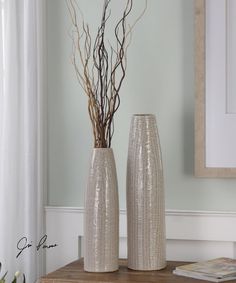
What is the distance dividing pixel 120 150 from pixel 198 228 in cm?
39

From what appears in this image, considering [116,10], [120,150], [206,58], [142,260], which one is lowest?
[142,260]

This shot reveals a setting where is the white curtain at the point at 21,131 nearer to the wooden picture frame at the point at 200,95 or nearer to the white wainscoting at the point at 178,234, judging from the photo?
the white wainscoting at the point at 178,234

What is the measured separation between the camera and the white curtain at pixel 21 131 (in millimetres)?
2297

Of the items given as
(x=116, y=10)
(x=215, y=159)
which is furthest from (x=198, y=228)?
(x=116, y=10)

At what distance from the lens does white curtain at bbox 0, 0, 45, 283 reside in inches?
90.4

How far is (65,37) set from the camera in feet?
7.97

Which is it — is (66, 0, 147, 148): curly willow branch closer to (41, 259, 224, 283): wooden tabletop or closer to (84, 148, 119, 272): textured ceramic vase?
(84, 148, 119, 272): textured ceramic vase

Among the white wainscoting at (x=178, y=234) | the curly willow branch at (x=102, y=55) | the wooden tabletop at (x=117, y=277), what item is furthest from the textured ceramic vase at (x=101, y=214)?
the white wainscoting at (x=178, y=234)

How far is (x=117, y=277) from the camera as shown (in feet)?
6.53

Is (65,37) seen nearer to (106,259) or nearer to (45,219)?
(45,219)

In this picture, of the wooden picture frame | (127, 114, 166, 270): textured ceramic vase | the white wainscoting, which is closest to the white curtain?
the white wainscoting

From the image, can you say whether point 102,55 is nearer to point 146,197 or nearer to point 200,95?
point 200,95

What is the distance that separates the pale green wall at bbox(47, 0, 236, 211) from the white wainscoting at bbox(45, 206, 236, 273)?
37mm

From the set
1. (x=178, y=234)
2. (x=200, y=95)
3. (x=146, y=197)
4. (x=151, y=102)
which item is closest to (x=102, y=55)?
(x=151, y=102)
